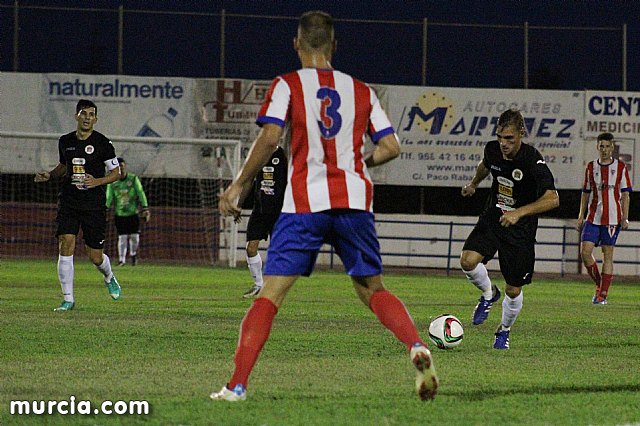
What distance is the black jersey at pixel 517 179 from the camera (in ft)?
33.3

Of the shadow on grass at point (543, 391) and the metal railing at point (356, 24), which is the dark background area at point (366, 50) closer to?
the metal railing at point (356, 24)

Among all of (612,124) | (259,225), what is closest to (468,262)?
(259,225)

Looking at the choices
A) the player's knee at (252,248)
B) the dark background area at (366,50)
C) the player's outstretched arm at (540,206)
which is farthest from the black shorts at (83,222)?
the dark background area at (366,50)

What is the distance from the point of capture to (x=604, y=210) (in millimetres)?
18047

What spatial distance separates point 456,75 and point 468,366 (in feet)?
89.0

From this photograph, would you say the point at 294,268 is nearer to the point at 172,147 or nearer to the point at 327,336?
the point at 327,336

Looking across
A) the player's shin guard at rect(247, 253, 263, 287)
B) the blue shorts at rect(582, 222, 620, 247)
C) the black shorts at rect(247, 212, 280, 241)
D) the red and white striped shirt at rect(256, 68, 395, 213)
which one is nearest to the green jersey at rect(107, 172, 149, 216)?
the player's shin guard at rect(247, 253, 263, 287)

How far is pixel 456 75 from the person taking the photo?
115 feet

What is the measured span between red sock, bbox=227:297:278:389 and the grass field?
6.9 inches

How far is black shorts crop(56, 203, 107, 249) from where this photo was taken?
13.1 meters

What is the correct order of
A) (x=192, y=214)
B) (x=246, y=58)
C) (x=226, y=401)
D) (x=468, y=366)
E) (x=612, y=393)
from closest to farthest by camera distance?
(x=226, y=401) < (x=612, y=393) < (x=468, y=366) < (x=192, y=214) < (x=246, y=58)

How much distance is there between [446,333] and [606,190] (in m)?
9.04

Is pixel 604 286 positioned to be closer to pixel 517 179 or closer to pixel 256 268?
pixel 256 268

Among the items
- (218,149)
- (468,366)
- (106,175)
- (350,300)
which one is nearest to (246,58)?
(218,149)
